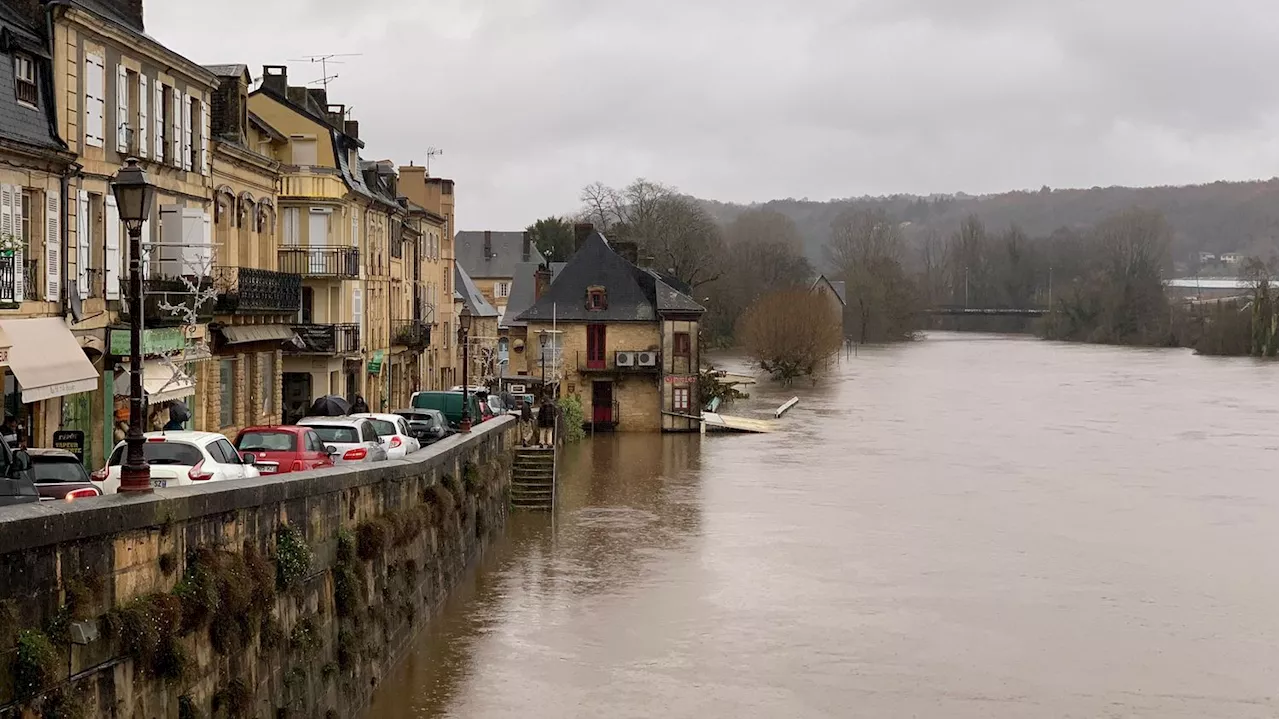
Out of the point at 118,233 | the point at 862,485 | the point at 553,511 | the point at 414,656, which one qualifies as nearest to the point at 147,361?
the point at 118,233

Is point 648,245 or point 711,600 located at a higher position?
point 648,245

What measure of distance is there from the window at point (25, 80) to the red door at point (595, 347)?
120 feet

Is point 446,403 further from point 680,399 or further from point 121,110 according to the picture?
point 680,399

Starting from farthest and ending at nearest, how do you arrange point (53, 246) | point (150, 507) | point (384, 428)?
point (384, 428)
point (53, 246)
point (150, 507)

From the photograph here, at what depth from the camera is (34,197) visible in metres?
21.1

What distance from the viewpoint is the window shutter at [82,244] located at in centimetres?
2266

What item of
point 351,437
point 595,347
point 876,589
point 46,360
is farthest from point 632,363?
point 46,360

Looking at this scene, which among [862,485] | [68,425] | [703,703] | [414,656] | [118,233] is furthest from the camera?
[862,485]

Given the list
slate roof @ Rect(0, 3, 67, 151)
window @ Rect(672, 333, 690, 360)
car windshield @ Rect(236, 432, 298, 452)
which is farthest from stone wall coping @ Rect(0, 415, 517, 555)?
window @ Rect(672, 333, 690, 360)

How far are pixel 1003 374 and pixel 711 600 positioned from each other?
76.0 meters

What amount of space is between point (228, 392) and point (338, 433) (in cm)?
668

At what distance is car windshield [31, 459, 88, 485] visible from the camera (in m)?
16.1

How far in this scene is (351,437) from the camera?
25.4 m

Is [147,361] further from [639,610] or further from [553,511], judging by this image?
[553,511]
